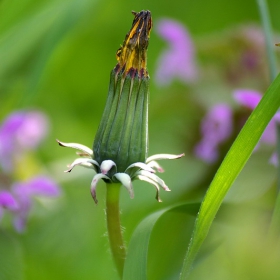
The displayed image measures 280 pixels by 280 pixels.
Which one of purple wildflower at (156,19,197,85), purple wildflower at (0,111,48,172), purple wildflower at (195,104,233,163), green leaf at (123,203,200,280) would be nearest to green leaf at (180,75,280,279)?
green leaf at (123,203,200,280)

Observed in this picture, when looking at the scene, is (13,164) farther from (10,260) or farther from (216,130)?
(10,260)

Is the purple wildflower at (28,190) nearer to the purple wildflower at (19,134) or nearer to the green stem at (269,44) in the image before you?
the purple wildflower at (19,134)

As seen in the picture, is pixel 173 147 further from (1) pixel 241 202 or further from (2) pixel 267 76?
(1) pixel 241 202

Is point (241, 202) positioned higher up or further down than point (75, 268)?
higher up

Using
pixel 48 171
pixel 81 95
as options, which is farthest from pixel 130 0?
pixel 48 171

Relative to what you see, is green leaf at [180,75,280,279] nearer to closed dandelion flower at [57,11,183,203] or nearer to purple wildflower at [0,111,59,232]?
closed dandelion flower at [57,11,183,203]

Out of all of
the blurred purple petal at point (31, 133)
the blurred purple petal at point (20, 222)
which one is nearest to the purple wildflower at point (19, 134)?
the blurred purple petal at point (31, 133)

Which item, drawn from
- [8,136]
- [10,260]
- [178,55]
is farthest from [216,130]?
[10,260]
